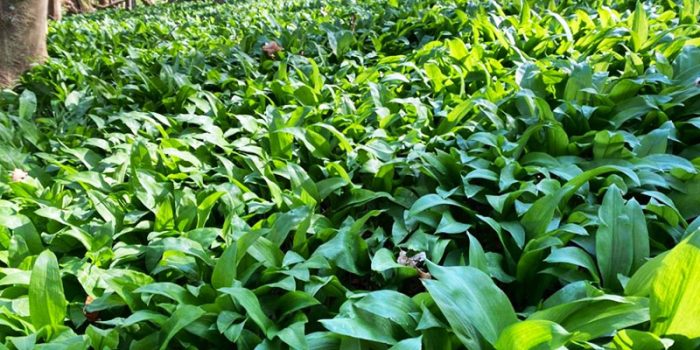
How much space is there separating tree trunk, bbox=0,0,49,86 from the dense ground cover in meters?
0.56

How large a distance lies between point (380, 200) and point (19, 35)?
10.5ft

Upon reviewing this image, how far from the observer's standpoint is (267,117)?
2.56 m

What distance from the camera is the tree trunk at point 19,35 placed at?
3.70 meters

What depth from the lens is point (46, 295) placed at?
4.81ft


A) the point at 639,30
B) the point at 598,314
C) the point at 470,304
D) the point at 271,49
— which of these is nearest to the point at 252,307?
the point at 470,304

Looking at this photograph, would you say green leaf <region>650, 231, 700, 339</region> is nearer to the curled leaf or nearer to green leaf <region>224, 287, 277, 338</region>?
green leaf <region>224, 287, 277, 338</region>

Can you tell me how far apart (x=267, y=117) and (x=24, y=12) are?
7.64 feet

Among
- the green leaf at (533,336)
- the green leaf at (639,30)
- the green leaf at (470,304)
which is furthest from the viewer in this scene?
the green leaf at (639,30)

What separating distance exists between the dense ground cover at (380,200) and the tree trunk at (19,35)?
21.9 inches

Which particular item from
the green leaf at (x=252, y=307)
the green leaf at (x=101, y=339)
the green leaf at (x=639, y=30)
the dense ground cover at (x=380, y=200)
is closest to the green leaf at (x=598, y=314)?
the dense ground cover at (x=380, y=200)

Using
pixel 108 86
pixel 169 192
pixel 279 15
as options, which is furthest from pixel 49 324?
pixel 279 15

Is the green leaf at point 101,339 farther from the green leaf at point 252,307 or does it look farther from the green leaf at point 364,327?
the green leaf at point 364,327

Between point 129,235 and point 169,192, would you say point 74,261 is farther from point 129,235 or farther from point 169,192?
point 169,192

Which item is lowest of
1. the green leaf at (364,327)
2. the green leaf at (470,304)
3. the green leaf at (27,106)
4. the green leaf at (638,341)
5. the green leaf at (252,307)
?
the green leaf at (27,106)
